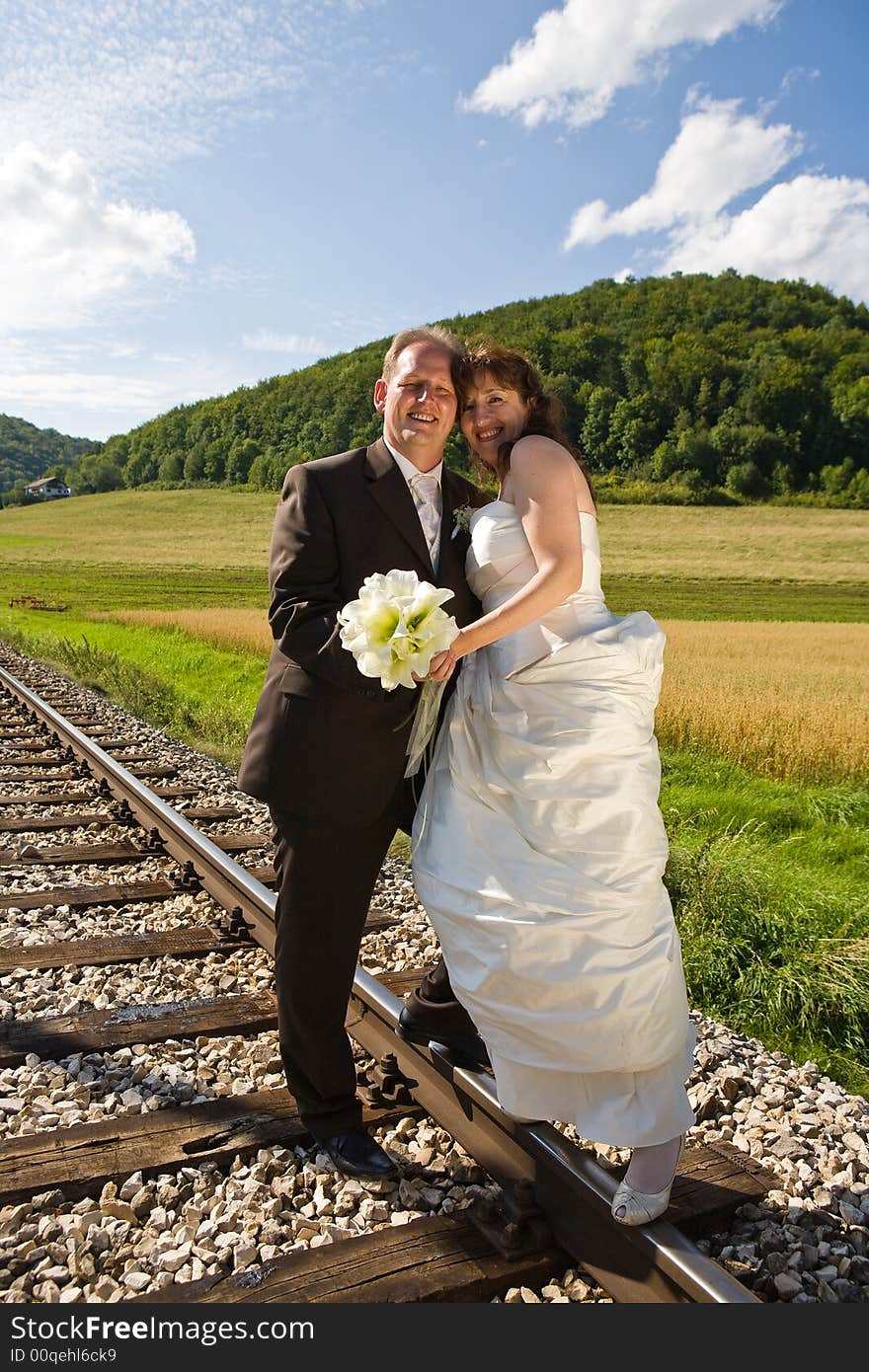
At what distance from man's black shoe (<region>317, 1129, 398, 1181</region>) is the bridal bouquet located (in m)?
1.23

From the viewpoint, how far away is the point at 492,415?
2.90m

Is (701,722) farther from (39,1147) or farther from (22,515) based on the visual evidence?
(22,515)

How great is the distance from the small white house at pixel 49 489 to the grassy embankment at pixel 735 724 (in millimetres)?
75373

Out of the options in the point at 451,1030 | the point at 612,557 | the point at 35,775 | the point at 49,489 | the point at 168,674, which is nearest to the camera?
the point at 451,1030

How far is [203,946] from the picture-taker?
13.7 feet

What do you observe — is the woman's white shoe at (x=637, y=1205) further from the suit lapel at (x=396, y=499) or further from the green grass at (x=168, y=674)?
the green grass at (x=168, y=674)

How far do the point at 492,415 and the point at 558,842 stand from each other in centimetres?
121

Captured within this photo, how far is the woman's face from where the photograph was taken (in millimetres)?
2893

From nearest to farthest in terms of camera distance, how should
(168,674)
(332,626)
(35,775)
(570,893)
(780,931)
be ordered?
(570,893) < (332,626) < (780,931) < (35,775) < (168,674)

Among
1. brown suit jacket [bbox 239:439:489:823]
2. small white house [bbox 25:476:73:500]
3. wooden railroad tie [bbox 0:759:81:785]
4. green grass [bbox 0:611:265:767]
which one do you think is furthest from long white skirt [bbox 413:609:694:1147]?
small white house [bbox 25:476:73:500]

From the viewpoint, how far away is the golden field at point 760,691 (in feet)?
30.0

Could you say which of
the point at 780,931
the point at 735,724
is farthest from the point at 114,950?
the point at 735,724

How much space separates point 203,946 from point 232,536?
178 ft

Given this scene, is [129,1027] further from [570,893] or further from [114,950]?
[570,893]
